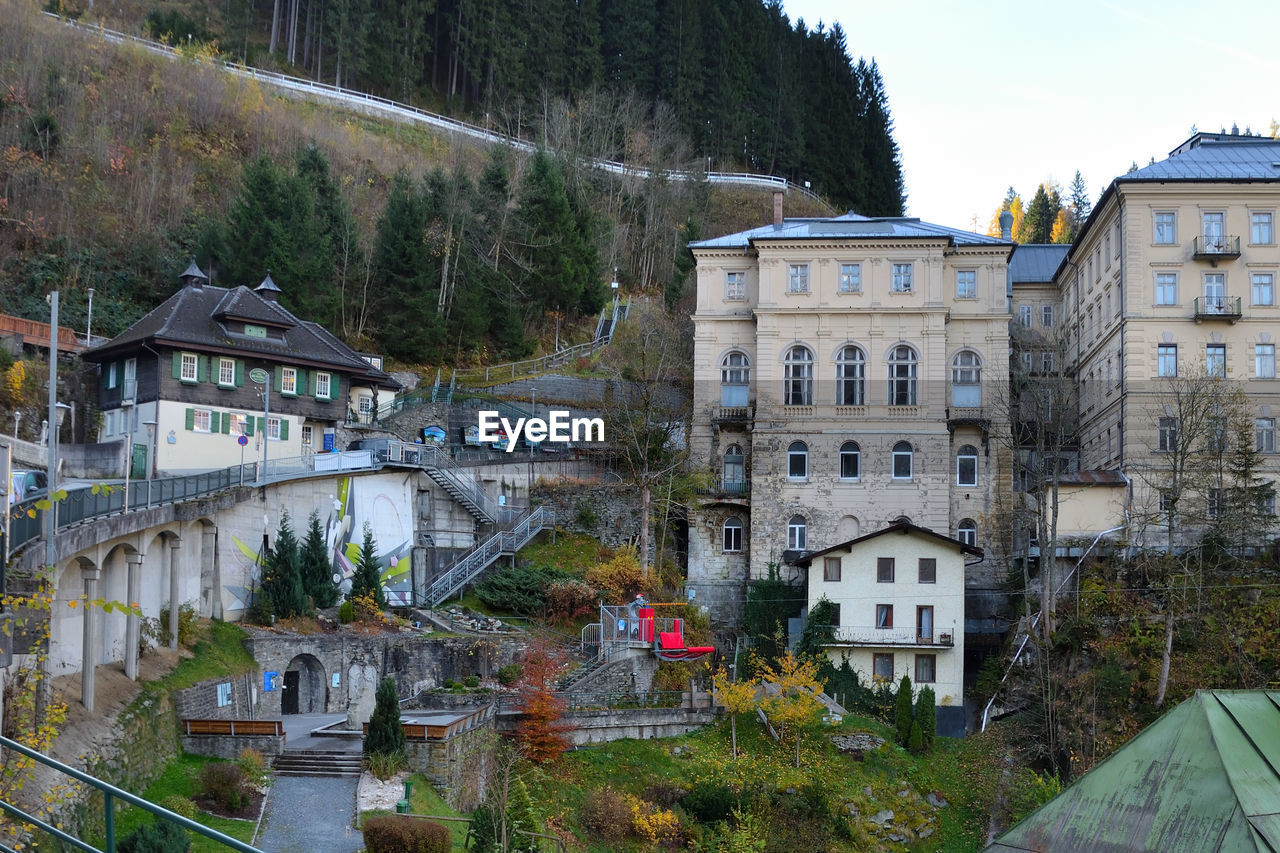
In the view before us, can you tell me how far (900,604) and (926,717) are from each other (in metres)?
5.80

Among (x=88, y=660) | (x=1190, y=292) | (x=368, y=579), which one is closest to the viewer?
(x=88, y=660)

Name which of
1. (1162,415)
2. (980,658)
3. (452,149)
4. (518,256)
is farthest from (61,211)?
(1162,415)

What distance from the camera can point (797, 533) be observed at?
183 feet

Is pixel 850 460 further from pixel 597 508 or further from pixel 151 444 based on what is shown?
pixel 151 444

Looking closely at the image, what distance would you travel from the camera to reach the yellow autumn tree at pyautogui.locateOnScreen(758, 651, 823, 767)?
39.5 m

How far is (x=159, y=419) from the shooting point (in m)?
45.5

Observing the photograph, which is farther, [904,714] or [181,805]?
[904,714]

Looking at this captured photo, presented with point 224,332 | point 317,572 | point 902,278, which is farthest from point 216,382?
point 902,278

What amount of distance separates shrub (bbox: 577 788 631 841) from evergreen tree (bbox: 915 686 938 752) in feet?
42.2

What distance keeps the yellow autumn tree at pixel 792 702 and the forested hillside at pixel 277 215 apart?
93.1ft

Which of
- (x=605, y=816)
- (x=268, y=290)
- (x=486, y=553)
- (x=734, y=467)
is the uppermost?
(x=268, y=290)

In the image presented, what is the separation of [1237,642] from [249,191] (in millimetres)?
45382

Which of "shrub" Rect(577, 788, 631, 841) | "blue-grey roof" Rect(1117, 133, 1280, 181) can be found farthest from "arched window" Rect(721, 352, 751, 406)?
"shrub" Rect(577, 788, 631, 841)

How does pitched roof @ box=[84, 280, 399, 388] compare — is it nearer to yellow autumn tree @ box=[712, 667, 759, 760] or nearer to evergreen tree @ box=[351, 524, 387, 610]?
evergreen tree @ box=[351, 524, 387, 610]
